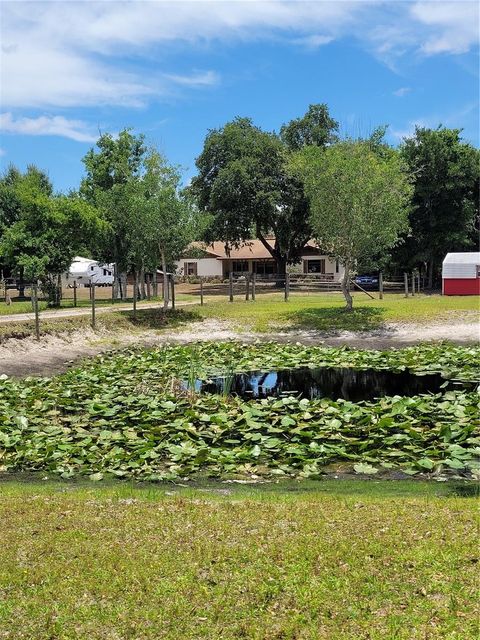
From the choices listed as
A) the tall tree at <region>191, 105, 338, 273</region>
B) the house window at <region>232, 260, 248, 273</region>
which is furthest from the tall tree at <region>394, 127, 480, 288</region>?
the house window at <region>232, 260, 248, 273</region>

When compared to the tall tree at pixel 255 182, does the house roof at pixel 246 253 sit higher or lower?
lower

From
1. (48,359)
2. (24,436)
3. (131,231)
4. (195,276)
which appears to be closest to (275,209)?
(195,276)

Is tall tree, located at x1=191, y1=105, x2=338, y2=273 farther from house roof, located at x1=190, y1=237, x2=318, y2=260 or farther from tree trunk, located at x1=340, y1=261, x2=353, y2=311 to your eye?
tree trunk, located at x1=340, y1=261, x2=353, y2=311

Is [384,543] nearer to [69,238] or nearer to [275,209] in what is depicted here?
[69,238]

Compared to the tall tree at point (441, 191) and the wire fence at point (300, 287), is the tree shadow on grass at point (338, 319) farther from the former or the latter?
the tall tree at point (441, 191)

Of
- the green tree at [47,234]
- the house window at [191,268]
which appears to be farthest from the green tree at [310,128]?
the green tree at [47,234]

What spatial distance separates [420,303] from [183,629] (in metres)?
28.2

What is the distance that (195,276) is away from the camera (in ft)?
213

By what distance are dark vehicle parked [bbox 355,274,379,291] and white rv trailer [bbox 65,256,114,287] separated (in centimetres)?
2074

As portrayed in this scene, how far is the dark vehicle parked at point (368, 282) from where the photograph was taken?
48625 millimetres

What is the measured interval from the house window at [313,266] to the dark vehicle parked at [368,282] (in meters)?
10.6

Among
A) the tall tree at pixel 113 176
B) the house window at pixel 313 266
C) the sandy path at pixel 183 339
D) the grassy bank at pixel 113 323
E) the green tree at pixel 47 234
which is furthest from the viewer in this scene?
the house window at pixel 313 266

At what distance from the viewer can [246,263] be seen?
65.1 meters

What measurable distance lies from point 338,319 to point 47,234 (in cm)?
1504
